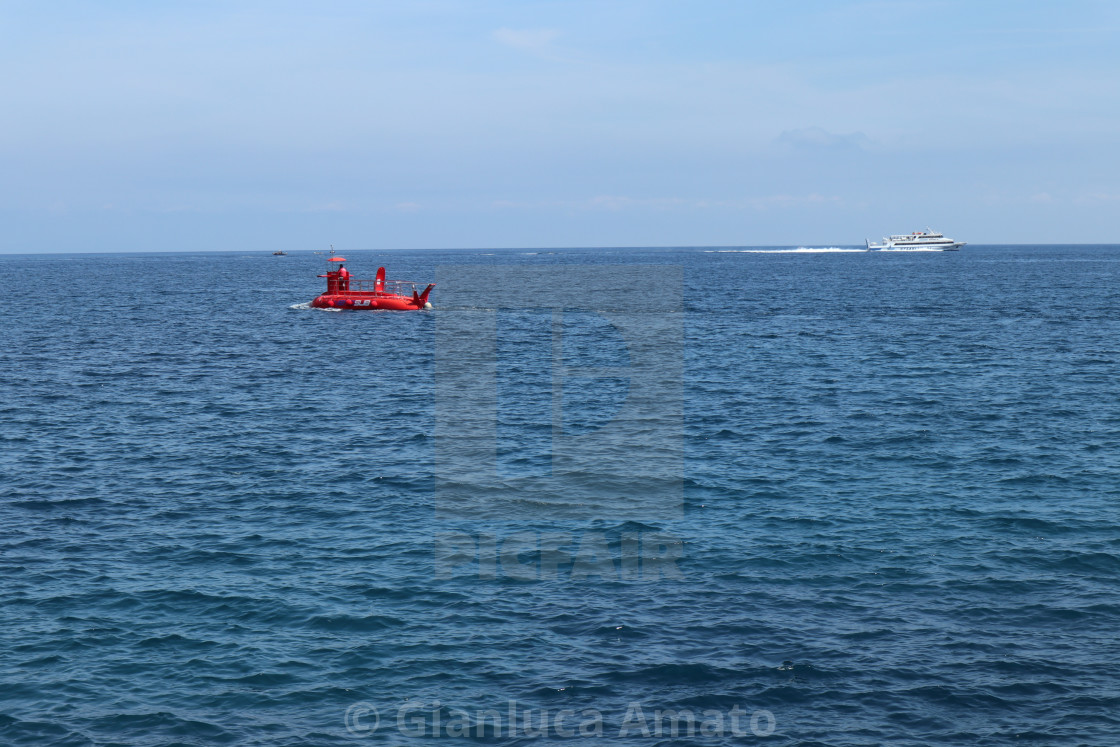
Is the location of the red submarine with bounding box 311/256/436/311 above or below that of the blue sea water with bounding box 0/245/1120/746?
above

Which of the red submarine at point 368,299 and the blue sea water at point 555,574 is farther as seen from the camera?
the red submarine at point 368,299

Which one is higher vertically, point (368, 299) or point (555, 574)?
point (368, 299)

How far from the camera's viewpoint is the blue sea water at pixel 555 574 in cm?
2103

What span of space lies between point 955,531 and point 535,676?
17349mm

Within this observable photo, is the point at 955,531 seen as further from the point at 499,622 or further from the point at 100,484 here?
→ the point at 100,484

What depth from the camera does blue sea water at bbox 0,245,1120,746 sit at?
69.0 feet

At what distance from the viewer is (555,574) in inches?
1154

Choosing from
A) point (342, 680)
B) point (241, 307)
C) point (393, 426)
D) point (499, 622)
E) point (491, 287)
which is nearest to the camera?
point (342, 680)

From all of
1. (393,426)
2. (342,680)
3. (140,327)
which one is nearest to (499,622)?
(342,680)

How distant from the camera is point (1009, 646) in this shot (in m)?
23.7

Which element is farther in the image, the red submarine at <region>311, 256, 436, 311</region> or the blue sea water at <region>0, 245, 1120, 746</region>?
the red submarine at <region>311, 256, 436, 311</region>

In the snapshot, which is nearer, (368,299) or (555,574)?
(555,574)

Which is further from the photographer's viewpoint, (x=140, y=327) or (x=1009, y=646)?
(x=140, y=327)

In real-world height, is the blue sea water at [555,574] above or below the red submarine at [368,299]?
below
